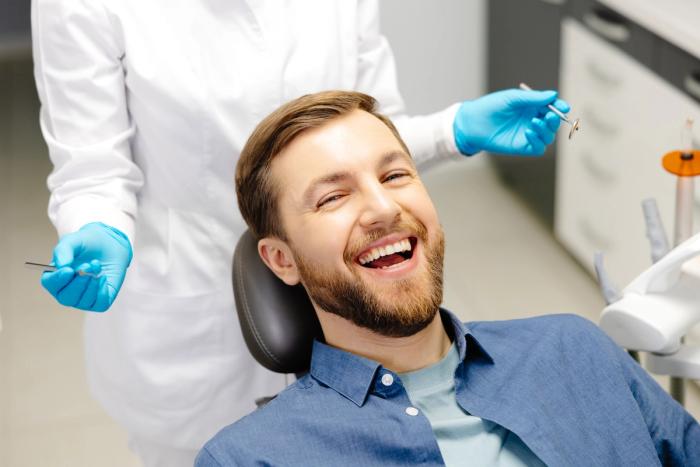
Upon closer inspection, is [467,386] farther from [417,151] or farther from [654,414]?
[417,151]

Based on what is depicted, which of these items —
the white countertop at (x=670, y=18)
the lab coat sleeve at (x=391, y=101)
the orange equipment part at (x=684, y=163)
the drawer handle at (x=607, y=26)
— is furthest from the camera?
the drawer handle at (x=607, y=26)

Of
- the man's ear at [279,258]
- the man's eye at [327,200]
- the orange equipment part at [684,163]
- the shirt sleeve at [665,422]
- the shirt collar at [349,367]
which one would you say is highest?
the man's eye at [327,200]

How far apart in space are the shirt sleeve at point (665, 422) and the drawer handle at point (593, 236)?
1.41 metres

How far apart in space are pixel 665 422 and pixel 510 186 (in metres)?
2.21

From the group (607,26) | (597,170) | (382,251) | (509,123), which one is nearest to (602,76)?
(607,26)

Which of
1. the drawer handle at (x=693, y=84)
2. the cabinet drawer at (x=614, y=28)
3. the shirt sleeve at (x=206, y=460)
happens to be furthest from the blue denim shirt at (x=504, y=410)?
the cabinet drawer at (x=614, y=28)

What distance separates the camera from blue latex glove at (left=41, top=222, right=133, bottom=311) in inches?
53.9

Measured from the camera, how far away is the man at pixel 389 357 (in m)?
1.41

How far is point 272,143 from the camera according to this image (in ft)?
5.01

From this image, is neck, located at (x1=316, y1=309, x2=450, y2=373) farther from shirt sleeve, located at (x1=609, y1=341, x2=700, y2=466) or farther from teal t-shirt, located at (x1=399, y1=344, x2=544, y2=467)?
shirt sleeve, located at (x1=609, y1=341, x2=700, y2=466)

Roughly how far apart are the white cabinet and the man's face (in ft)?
3.68

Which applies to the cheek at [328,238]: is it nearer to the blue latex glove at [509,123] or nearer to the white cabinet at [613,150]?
the blue latex glove at [509,123]

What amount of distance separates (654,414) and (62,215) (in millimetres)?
915

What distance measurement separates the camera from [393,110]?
1812mm
